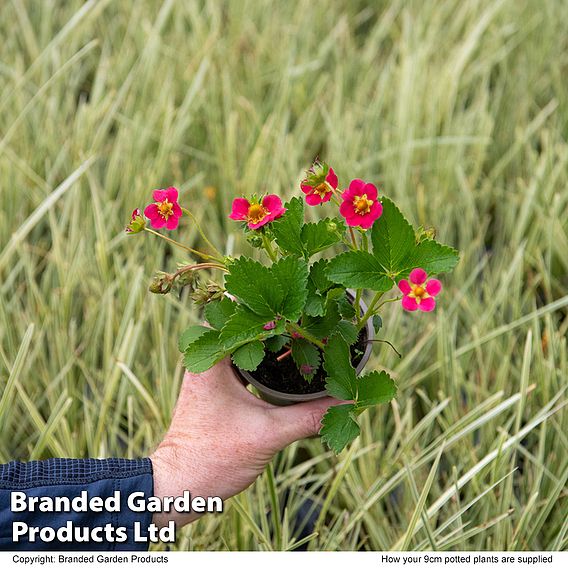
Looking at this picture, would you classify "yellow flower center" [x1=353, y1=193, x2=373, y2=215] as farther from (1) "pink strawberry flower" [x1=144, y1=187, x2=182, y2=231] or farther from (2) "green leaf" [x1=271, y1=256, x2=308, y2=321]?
(1) "pink strawberry flower" [x1=144, y1=187, x2=182, y2=231]

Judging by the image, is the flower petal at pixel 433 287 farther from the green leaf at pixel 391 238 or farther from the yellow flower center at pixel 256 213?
the yellow flower center at pixel 256 213

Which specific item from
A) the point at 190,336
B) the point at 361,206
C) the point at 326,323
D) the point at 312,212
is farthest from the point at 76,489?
the point at 312,212

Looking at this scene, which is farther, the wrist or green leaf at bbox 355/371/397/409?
the wrist

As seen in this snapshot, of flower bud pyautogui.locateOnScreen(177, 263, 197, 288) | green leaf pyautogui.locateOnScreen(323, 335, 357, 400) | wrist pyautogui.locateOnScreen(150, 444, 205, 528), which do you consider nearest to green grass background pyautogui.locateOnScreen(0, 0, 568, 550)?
wrist pyautogui.locateOnScreen(150, 444, 205, 528)

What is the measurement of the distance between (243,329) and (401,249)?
16cm

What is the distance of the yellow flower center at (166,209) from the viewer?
771 mm

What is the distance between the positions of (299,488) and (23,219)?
0.72 meters

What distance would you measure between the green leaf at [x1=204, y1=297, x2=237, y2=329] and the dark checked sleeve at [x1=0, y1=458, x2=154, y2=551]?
8.3 inches

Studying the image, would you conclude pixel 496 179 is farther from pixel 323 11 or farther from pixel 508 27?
pixel 323 11

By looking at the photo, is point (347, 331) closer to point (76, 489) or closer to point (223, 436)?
point (223, 436)

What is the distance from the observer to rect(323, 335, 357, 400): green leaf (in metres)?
0.77

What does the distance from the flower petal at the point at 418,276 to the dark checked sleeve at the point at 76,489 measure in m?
0.37

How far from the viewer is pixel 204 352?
2.43 ft
